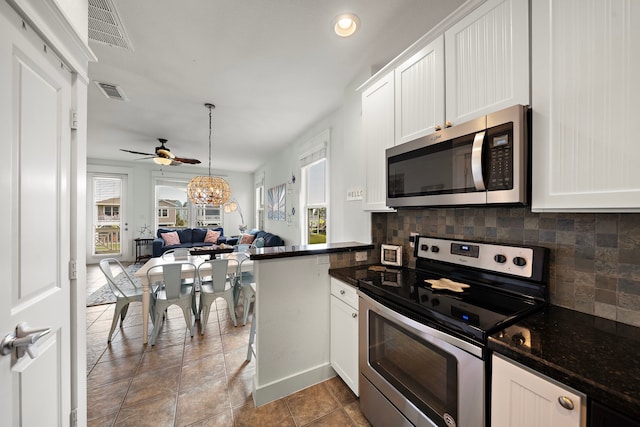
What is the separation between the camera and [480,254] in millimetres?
1369

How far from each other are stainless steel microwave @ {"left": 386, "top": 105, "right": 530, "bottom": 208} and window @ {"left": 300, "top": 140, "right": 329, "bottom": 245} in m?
2.05

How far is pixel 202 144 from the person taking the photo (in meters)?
4.73

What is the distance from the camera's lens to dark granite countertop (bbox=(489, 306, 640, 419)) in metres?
0.59

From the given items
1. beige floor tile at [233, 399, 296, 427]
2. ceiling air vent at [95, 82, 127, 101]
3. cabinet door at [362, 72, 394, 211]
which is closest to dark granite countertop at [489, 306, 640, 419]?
cabinet door at [362, 72, 394, 211]

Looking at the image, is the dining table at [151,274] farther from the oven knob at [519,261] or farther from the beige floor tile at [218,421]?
the oven knob at [519,261]

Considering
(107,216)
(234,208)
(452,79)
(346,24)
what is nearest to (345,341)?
(452,79)

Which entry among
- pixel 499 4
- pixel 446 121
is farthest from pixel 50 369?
pixel 499 4

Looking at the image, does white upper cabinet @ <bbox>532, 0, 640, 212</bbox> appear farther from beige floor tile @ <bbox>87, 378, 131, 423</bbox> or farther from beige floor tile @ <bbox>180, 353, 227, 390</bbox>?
beige floor tile @ <bbox>87, 378, 131, 423</bbox>

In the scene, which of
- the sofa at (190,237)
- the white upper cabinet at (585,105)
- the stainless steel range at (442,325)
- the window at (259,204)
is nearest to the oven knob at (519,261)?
the stainless steel range at (442,325)

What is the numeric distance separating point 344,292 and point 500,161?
3.91 ft

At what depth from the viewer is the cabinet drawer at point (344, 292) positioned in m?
1.58

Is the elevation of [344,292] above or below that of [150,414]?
above

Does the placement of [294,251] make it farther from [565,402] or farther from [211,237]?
[211,237]

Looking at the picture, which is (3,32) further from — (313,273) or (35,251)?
(313,273)
